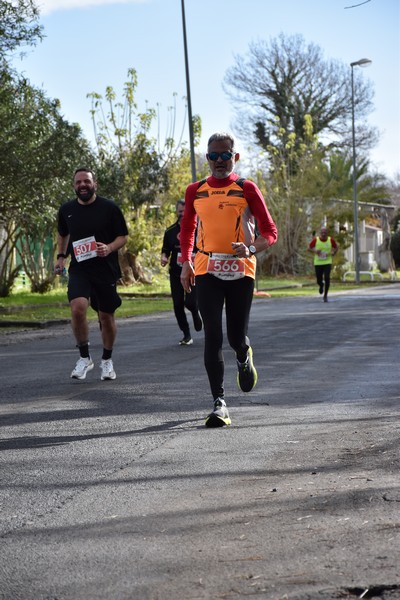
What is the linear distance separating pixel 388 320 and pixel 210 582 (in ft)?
51.6

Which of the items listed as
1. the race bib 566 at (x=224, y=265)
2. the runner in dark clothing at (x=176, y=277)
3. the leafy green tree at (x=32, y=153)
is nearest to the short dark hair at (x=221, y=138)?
the race bib 566 at (x=224, y=265)

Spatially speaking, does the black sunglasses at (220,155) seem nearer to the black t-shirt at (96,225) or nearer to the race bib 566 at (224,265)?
the race bib 566 at (224,265)

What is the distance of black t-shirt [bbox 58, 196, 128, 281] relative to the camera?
397 inches

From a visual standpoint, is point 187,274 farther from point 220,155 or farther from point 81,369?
point 81,369

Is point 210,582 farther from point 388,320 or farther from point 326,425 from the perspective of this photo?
point 388,320

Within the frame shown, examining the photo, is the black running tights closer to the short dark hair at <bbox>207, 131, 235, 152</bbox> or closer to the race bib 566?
the race bib 566

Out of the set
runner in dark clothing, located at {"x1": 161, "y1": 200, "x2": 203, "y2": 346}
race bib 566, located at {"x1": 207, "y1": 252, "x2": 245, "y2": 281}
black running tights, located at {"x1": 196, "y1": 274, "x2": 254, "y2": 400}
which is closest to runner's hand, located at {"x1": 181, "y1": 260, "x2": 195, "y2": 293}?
black running tights, located at {"x1": 196, "y1": 274, "x2": 254, "y2": 400}

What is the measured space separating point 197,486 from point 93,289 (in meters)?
4.82

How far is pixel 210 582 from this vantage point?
400 cm

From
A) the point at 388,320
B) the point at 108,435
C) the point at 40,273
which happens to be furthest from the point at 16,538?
the point at 40,273

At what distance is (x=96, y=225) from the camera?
10.1 metres

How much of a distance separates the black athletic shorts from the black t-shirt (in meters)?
0.06

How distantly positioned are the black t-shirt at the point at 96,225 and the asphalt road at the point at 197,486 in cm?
106

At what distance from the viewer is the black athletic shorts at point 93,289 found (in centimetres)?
1014
